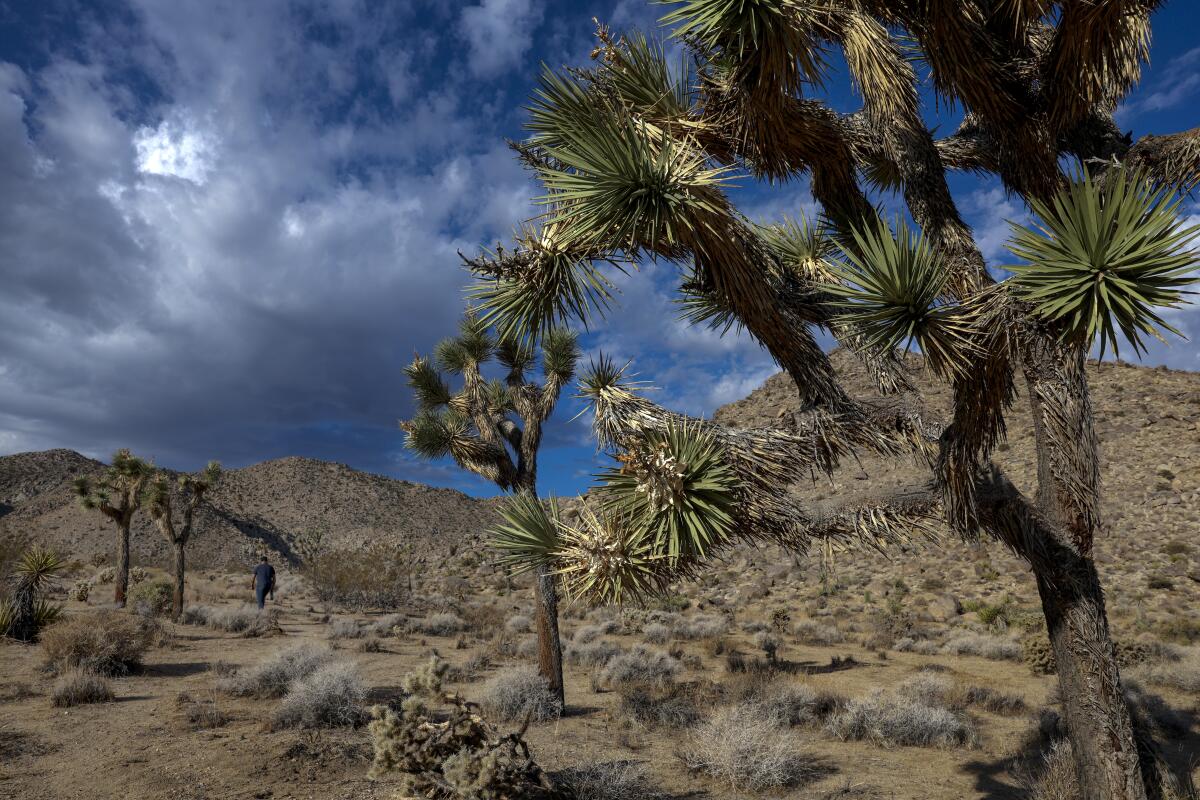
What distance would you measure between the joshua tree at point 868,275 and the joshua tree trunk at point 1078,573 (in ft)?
0.05

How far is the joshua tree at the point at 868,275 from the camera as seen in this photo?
14.0ft

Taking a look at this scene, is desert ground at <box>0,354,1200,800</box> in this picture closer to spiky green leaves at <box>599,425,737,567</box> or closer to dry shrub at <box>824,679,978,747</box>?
dry shrub at <box>824,679,978,747</box>

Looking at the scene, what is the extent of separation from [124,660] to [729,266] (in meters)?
12.7

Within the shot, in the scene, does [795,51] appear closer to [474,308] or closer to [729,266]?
[729,266]

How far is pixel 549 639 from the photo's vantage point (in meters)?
10.4

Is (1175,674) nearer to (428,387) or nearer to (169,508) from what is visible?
(428,387)

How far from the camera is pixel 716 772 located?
24.0 ft

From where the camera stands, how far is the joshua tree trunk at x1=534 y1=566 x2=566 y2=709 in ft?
33.3

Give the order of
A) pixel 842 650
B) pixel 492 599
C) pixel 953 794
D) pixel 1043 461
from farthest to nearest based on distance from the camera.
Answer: pixel 492 599
pixel 842 650
pixel 953 794
pixel 1043 461

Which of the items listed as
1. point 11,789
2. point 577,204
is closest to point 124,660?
point 11,789

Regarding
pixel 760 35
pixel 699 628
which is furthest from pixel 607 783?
pixel 699 628

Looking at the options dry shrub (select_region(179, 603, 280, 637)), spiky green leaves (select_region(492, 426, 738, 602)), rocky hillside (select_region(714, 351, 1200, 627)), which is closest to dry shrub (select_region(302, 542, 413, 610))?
dry shrub (select_region(179, 603, 280, 637))

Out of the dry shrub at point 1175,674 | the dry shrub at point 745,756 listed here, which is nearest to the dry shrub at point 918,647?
the dry shrub at point 1175,674

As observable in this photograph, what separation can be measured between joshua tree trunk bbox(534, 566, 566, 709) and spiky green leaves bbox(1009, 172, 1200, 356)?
308 inches
